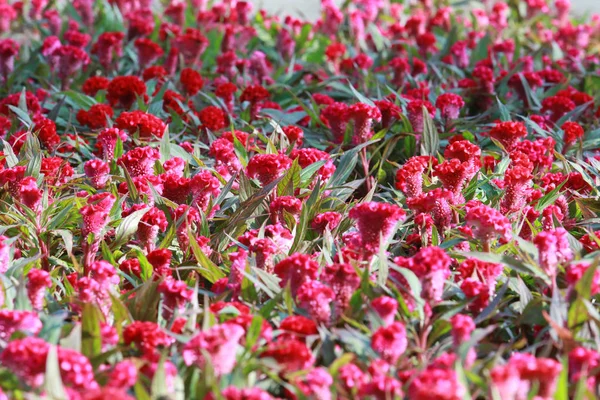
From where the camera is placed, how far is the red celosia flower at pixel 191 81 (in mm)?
4805

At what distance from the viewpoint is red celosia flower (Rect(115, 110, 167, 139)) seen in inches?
150

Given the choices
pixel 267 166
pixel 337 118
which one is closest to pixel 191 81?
pixel 337 118

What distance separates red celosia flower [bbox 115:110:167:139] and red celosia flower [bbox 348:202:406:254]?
1.49 metres

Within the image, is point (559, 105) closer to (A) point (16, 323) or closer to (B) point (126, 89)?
(B) point (126, 89)

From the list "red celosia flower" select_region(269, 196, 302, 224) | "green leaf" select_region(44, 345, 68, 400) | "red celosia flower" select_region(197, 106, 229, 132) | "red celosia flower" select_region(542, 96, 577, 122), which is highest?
"green leaf" select_region(44, 345, 68, 400)

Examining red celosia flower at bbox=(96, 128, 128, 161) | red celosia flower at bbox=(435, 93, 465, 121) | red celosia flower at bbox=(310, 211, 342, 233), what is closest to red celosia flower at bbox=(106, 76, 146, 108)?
red celosia flower at bbox=(96, 128, 128, 161)

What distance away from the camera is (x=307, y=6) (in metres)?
9.52

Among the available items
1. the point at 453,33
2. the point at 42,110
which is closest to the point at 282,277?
the point at 42,110

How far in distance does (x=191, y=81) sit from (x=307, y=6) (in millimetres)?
4990

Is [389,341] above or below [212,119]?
above

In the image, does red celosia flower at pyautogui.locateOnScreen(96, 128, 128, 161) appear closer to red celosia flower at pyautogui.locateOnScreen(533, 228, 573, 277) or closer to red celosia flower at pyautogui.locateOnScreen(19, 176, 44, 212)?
red celosia flower at pyautogui.locateOnScreen(19, 176, 44, 212)

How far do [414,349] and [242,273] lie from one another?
58 cm

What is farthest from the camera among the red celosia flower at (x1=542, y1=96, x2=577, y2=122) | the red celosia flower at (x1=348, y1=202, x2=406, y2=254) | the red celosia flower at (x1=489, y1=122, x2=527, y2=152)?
the red celosia flower at (x1=542, y1=96, x2=577, y2=122)

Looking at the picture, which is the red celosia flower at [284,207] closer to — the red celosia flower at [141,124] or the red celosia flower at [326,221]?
the red celosia flower at [326,221]
